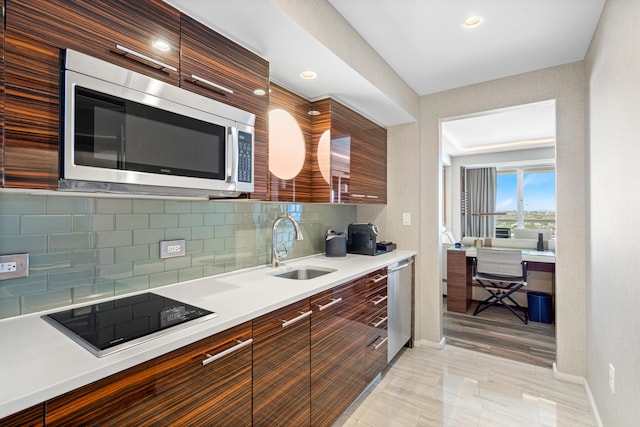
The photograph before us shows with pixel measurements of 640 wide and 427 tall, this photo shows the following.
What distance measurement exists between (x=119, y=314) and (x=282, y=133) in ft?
4.66

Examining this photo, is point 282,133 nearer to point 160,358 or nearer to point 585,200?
point 160,358

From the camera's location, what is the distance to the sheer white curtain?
20.4 feet

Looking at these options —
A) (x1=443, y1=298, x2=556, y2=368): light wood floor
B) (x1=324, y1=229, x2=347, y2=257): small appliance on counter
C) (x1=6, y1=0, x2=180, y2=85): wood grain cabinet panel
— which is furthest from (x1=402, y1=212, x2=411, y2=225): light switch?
(x1=6, y1=0, x2=180, y2=85): wood grain cabinet panel

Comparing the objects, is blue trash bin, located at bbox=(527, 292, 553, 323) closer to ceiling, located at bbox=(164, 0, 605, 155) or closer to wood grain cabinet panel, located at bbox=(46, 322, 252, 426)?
ceiling, located at bbox=(164, 0, 605, 155)

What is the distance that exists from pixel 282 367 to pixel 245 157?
1.02 metres

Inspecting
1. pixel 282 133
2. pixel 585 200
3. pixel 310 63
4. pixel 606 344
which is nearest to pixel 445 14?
pixel 310 63

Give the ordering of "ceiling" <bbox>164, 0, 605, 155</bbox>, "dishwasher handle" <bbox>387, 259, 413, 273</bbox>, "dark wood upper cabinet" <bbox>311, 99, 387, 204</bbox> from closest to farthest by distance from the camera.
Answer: "ceiling" <bbox>164, 0, 605, 155</bbox> < "dark wood upper cabinet" <bbox>311, 99, 387, 204</bbox> < "dishwasher handle" <bbox>387, 259, 413, 273</bbox>

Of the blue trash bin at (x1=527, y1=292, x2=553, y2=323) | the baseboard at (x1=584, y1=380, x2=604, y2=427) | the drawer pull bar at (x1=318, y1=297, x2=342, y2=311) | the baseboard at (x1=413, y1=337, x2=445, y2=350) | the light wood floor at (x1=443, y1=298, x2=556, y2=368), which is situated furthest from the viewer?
the blue trash bin at (x1=527, y1=292, x2=553, y2=323)

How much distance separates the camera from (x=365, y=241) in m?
2.83

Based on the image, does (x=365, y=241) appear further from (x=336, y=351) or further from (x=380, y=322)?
(x=336, y=351)

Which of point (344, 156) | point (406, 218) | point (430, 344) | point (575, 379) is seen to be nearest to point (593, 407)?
point (575, 379)

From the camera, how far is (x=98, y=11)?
Answer: 108 cm

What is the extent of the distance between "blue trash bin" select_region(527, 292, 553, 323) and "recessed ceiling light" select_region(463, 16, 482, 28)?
3.25 meters

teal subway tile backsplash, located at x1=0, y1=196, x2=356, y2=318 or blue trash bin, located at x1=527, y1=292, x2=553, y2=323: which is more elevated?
teal subway tile backsplash, located at x1=0, y1=196, x2=356, y2=318
